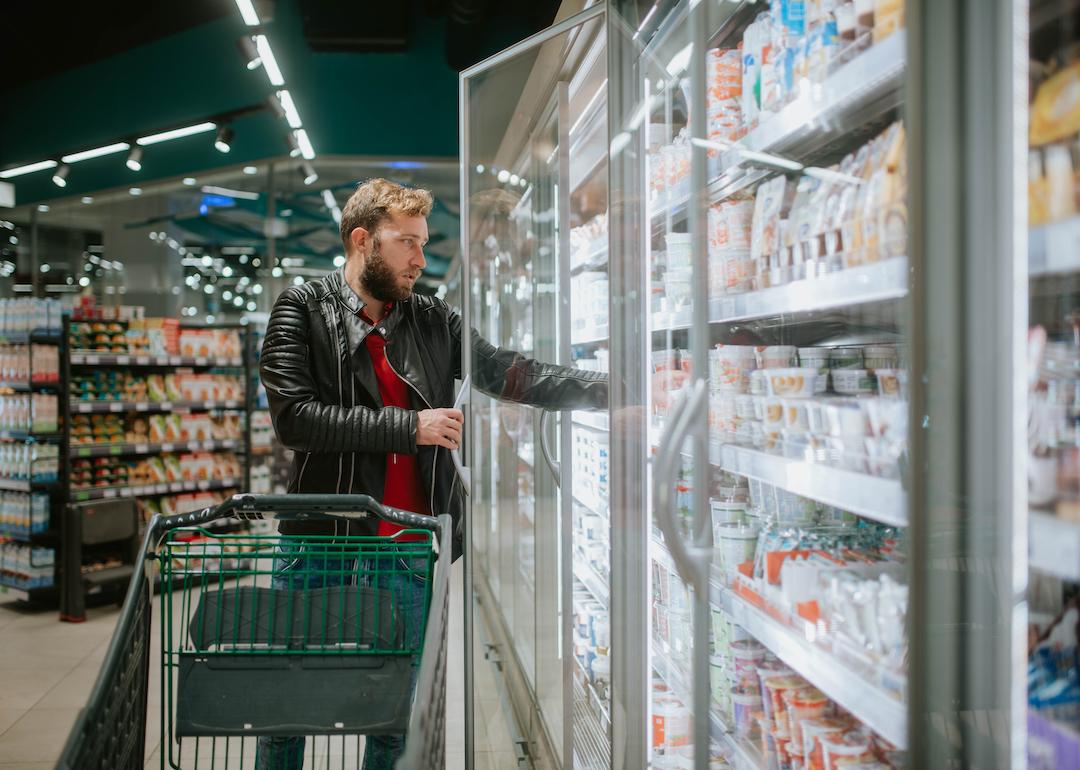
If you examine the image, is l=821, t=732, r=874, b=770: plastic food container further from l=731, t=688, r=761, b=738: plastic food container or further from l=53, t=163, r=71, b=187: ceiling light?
l=53, t=163, r=71, b=187: ceiling light

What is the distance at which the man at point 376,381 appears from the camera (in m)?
2.07

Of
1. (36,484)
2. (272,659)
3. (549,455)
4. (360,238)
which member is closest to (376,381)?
(360,238)

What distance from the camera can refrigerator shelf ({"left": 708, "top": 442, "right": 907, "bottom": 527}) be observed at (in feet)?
3.46

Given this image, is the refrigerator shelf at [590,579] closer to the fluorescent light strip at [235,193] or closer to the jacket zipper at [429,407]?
the jacket zipper at [429,407]

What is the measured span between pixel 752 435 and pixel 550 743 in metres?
1.54

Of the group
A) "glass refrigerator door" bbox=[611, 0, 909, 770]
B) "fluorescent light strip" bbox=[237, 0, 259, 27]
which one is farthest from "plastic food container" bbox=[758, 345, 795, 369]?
"fluorescent light strip" bbox=[237, 0, 259, 27]

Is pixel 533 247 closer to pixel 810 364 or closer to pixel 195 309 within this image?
pixel 810 364

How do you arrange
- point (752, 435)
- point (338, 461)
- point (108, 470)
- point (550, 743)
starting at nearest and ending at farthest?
point (752, 435) → point (338, 461) → point (550, 743) → point (108, 470)

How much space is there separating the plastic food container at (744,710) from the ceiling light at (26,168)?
8009 mm

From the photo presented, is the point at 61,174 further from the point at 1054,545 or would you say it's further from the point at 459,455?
the point at 1054,545

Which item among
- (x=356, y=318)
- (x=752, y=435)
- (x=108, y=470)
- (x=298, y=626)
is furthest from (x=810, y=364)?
(x=108, y=470)

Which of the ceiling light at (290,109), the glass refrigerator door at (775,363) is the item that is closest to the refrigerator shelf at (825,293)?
the glass refrigerator door at (775,363)

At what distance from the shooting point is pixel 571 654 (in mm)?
2402

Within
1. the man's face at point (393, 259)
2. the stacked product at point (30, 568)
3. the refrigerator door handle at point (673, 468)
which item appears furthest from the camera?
Result: the stacked product at point (30, 568)
